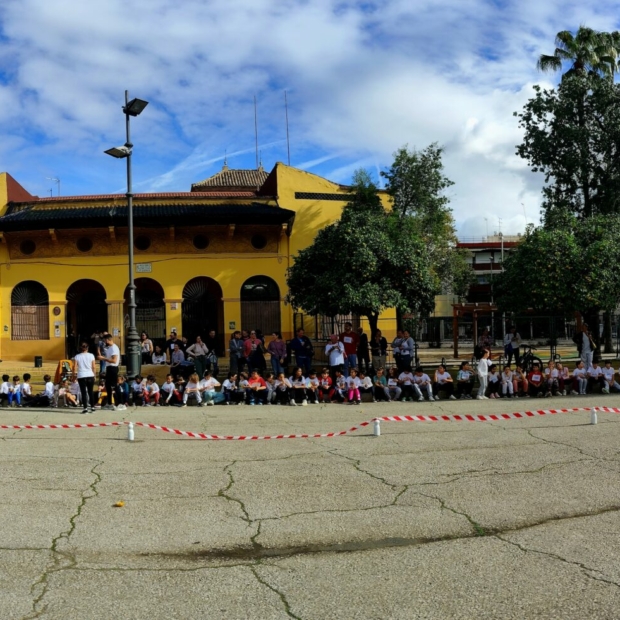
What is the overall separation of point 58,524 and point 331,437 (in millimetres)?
5300

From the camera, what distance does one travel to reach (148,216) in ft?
82.5

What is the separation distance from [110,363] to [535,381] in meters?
10.2

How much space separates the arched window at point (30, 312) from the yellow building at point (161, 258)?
4 cm

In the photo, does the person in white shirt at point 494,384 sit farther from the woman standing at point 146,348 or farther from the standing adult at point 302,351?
the woman standing at point 146,348

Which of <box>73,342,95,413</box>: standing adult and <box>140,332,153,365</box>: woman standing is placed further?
<box>140,332,153,365</box>: woman standing

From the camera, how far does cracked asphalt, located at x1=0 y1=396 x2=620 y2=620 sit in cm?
422

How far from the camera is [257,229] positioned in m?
26.6

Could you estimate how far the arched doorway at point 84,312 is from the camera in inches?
1058

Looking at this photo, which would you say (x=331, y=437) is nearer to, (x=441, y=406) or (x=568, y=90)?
(x=441, y=406)

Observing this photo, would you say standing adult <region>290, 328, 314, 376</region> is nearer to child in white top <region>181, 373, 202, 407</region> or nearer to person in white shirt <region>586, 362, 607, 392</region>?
child in white top <region>181, 373, 202, 407</region>

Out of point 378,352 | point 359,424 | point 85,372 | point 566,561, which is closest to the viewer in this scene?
point 566,561

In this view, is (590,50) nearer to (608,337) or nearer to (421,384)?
(608,337)

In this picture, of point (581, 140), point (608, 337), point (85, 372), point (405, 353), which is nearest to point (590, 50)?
point (581, 140)

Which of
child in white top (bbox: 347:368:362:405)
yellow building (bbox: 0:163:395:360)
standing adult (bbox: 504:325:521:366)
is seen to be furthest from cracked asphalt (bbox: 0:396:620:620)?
yellow building (bbox: 0:163:395:360)
